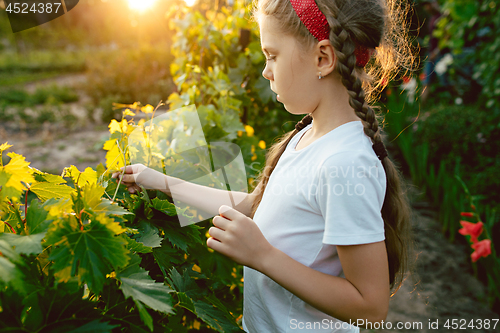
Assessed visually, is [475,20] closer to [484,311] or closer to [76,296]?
[484,311]

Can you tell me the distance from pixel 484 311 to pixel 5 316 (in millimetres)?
2883

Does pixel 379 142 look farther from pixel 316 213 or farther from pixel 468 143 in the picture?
pixel 468 143

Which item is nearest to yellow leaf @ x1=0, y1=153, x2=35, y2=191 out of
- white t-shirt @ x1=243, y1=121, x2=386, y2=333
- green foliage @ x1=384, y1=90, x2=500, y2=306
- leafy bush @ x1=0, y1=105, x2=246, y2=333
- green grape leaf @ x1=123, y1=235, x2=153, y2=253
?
leafy bush @ x1=0, y1=105, x2=246, y2=333

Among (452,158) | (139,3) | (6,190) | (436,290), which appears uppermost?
(139,3)

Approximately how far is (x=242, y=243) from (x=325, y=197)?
0.24 metres

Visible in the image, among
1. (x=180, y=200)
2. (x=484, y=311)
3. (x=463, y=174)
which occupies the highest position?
(x=180, y=200)

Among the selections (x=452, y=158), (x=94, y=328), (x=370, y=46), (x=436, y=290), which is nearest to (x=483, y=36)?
(x=452, y=158)

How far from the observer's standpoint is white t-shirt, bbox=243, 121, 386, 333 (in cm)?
74

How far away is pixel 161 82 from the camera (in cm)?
809

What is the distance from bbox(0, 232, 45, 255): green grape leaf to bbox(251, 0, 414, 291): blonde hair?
2.44 ft

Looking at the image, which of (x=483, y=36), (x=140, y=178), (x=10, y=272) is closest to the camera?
(x=10, y=272)

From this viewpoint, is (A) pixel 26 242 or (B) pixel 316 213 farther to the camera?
(B) pixel 316 213

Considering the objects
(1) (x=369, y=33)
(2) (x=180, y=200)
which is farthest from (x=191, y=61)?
(1) (x=369, y=33)

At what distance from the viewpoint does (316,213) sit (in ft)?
2.85
